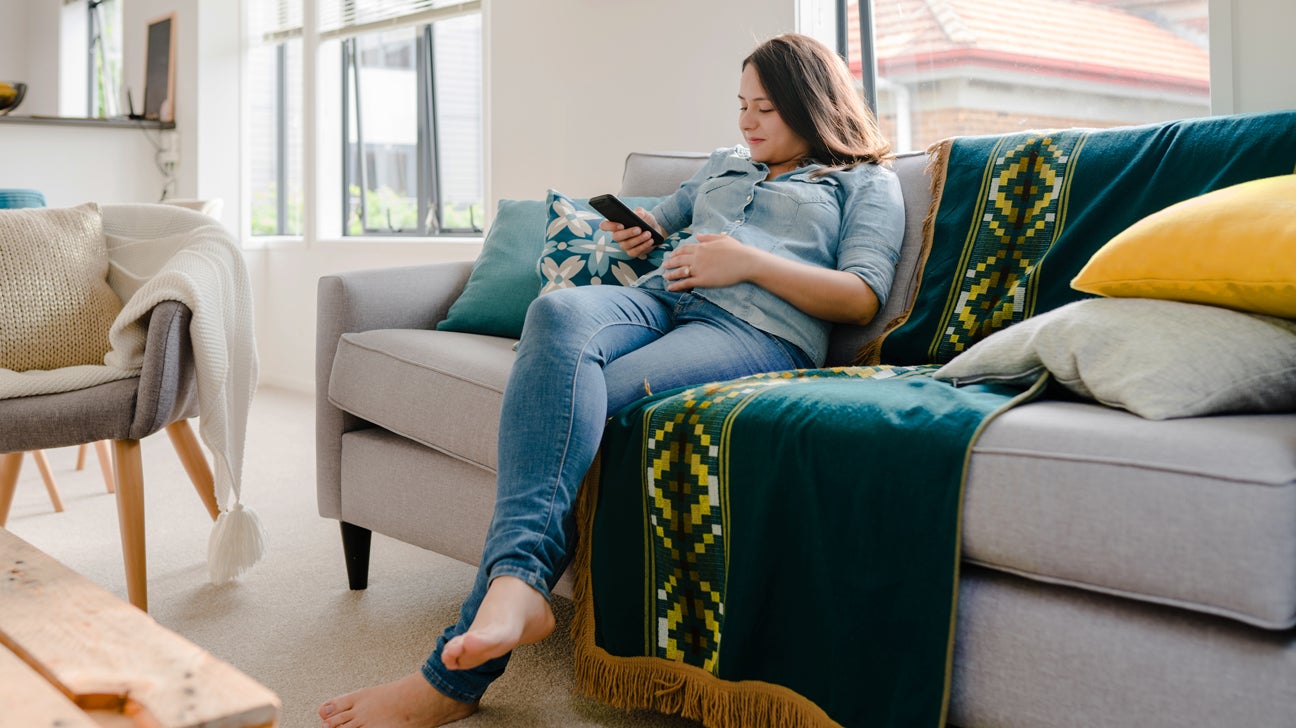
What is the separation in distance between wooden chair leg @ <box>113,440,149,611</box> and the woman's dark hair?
4.41ft

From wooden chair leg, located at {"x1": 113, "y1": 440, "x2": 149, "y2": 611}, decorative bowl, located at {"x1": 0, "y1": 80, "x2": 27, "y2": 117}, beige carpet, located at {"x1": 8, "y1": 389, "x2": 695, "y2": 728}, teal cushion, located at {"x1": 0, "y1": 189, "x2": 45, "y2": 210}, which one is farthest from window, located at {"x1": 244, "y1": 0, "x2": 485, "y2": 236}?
wooden chair leg, located at {"x1": 113, "y1": 440, "x2": 149, "y2": 611}

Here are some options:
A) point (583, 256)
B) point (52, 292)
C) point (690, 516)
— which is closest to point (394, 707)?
point (690, 516)

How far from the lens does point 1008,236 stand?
1.74 metres

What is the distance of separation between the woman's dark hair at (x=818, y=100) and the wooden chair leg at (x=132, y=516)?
1.34m

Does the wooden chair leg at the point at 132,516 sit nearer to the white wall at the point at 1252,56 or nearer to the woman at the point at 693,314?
the woman at the point at 693,314

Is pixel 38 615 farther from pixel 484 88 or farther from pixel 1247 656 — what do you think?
pixel 484 88

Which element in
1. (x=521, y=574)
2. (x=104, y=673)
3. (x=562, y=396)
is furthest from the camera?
(x=562, y=396)

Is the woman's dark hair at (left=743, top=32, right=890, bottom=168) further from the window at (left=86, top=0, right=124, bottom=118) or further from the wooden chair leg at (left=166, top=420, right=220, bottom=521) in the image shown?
the window at (left=86, top=0, right=124, bottom=118)

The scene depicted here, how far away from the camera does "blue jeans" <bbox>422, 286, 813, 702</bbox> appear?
4.34 ft

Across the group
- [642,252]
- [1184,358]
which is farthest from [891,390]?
[642,252]

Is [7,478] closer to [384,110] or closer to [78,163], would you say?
[384,110]

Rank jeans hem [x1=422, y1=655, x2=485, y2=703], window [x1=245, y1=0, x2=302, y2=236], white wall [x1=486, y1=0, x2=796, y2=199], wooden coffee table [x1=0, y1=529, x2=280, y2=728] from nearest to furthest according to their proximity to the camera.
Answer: wooden coffee table [x1=0, y1=529, x2=280, y2=728] < jeans hem [x1=422, y1=655, x2=485, y2=703] < white wall [x1=486, y1=0, x2=796, y2=199] < window [x1=245, y1=0, x2=302, y2=236]

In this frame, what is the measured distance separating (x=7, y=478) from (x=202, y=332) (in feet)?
2.06

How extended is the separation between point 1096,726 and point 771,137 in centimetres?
124
